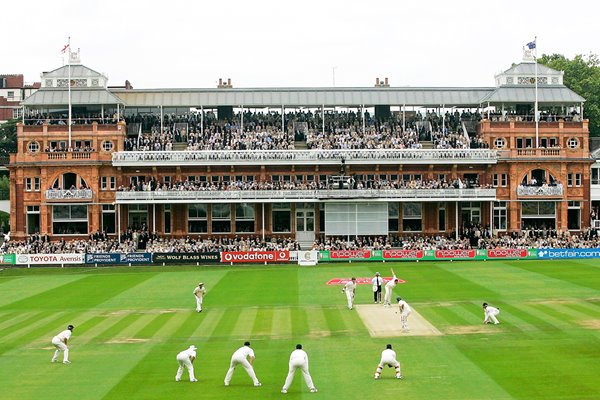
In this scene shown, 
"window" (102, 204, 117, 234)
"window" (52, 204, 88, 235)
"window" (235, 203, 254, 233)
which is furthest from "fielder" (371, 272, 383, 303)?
"window" (52, 204, 88, 235)

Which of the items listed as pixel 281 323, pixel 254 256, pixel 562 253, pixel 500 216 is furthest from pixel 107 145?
pixel 281 323

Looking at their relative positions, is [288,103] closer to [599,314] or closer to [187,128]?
[187,128]

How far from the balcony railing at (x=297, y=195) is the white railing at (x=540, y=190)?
3205mm

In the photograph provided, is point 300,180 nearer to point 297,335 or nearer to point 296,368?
point 297,335

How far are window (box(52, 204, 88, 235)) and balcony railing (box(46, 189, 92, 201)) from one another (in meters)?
0.84

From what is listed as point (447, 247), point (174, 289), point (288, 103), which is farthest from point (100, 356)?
point (288, 103)

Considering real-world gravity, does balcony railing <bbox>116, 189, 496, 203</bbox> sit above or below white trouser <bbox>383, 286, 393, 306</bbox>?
above

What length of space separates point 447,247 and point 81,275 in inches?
1014

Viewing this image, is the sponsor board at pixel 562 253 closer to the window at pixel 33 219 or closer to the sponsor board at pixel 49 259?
the sponsor board at pixel 49 259

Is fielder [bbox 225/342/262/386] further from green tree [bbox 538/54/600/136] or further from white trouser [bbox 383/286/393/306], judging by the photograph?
green tree [bbox 538/54/600/136]

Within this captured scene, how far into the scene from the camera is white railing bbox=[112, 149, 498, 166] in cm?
7150

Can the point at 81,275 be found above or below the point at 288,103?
below

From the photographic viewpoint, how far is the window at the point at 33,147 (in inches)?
2913

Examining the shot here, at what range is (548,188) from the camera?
7200 centimetres
